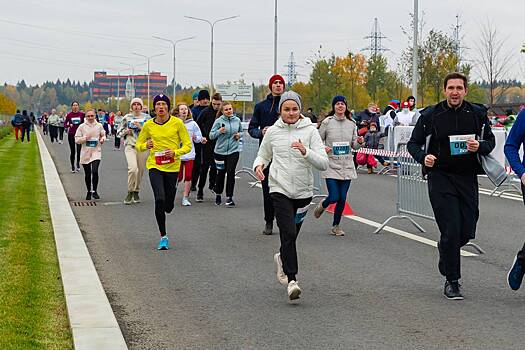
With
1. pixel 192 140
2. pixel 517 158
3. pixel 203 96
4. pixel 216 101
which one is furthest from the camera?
pixel 203 96

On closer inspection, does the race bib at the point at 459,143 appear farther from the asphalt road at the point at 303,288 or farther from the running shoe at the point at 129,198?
the running shoe at the point at 129,198

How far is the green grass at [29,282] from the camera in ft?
21.5

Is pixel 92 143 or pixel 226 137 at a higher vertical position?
pixel 226 137

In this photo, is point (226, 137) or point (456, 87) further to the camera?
point (226, 137)

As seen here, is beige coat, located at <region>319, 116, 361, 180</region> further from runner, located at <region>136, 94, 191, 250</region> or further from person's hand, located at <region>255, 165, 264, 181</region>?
person's hand, located at <region>255, 165, 264, 181</region>

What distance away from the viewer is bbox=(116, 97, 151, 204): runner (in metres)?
16.5

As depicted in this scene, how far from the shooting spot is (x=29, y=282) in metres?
8.49

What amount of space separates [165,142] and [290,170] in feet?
11.3

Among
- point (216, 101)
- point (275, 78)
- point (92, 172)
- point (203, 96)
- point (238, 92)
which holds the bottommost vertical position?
point (92, 172)

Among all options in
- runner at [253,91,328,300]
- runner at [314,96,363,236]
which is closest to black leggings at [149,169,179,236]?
runner at [314,96,363,236]

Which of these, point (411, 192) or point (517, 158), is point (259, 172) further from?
point (411, 192)

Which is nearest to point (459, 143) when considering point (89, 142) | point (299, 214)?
point (299, 214)

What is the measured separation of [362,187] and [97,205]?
6.79 meters

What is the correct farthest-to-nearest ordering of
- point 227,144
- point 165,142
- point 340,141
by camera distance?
point 227,144, point 340,141, point 165,142
